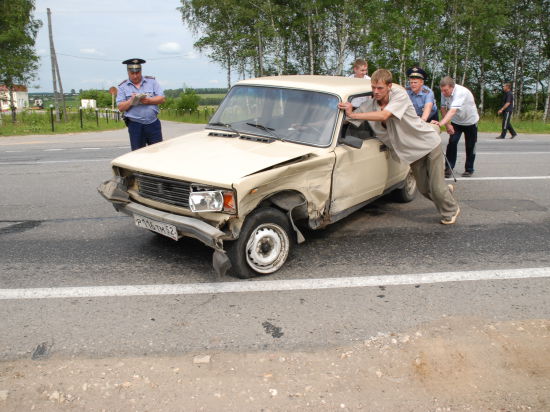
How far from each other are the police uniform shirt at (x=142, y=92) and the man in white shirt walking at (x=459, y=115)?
456cm

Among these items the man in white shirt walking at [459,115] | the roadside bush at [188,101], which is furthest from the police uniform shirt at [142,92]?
the roadside bush at [188,101]

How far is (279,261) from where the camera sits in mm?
4617

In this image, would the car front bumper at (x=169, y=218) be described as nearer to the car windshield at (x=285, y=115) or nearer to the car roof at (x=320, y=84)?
the car windshield at (x=285, y=115)

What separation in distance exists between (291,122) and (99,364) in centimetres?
311

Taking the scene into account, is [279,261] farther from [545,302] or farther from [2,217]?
[2,217]

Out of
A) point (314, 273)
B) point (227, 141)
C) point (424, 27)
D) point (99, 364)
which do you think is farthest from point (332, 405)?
point (424, 27)

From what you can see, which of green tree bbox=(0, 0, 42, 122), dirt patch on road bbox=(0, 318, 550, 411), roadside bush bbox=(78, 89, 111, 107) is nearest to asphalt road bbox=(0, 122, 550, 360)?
dirt patch on road bbox=(0, 318, 550, 411)

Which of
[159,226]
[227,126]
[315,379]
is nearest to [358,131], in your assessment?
[227,126]

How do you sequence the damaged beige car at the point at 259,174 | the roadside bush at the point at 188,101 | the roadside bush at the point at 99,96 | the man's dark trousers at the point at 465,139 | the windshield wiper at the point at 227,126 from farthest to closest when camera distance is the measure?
the roadside bush at the point at 99,96 < the roadside bush at the point at 188,101 < the man's dark trousers at the point at 465,139 < the windshield wiper at the point at 227,126 < the damaged beige car at the point at 259,174

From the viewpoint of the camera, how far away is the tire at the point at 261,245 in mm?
4250

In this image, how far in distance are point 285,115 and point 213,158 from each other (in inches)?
46.7

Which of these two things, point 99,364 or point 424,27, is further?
point 424,27

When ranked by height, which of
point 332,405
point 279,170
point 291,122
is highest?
point 291,122

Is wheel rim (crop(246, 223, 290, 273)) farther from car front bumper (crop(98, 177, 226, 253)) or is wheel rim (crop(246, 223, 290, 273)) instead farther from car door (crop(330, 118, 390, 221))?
car door (crop(330, 118, 390, 221))
